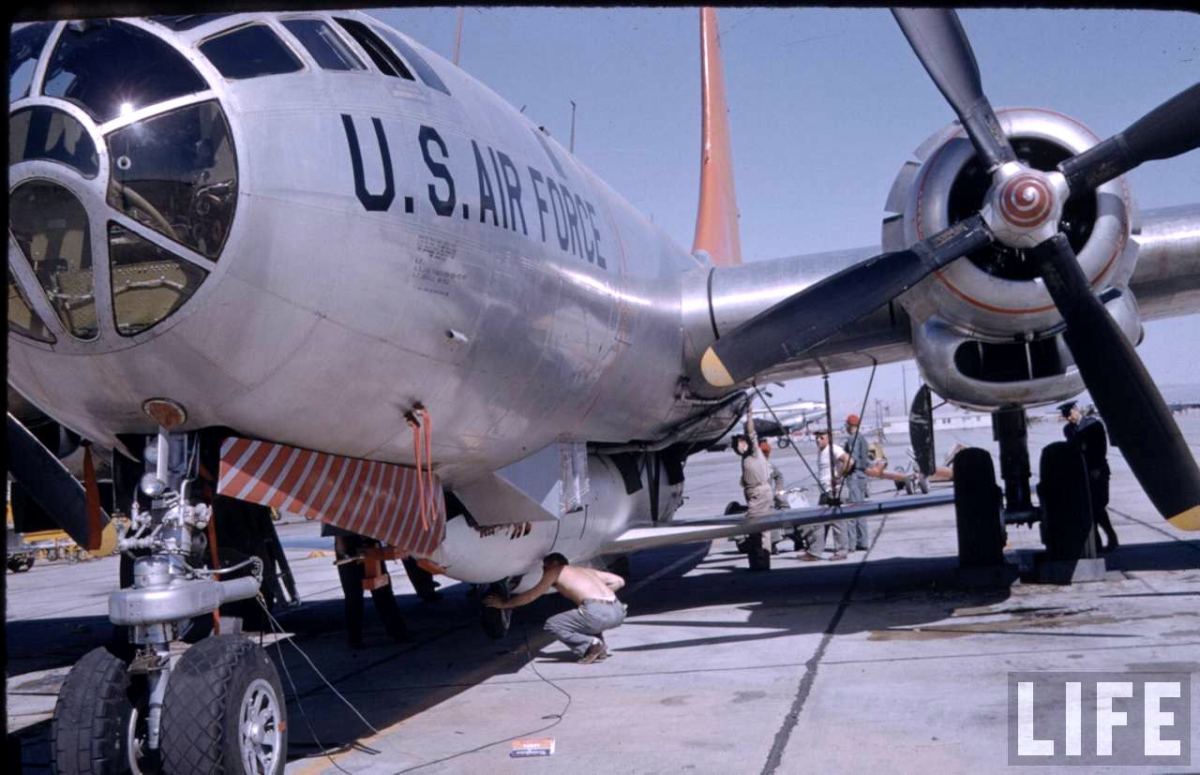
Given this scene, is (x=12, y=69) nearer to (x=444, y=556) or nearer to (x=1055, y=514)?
(x=444, y=556)

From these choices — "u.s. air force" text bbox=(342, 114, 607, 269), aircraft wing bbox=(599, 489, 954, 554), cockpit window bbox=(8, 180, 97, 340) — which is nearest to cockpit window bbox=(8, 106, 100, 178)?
cockpit window bbox=(8, 180, 97, 340)

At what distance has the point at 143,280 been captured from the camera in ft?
14.2

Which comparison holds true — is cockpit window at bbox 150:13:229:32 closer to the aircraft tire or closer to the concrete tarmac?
the concrete tarmac

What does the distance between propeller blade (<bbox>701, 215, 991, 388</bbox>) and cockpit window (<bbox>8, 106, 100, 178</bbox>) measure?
5324 mm

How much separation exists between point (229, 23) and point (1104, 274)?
20.8ft

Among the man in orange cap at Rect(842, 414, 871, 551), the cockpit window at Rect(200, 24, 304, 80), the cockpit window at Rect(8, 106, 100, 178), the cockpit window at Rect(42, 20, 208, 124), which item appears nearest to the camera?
the cockpit window at Rect(8, 106, 100, 178)

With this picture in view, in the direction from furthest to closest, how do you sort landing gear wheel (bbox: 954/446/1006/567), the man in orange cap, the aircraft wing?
the man in orange cap → landing gear wheel (bbox: 954/446/1006/567) → the aircraft wing

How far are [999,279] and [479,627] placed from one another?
5.87 m

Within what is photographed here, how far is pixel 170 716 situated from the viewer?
4453 mm

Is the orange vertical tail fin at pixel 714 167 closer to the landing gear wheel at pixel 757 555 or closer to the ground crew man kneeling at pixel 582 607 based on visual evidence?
the landing gear wheel at pixel 757 555

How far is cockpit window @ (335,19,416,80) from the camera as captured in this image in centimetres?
554

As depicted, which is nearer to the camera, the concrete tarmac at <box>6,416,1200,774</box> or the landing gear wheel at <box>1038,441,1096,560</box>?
the concrete tarmac at <box>6,416,1200,774</box>

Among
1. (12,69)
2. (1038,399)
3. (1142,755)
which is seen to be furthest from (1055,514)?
(12,69)

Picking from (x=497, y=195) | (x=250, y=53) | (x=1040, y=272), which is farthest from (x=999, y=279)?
(x=250, y=53)
